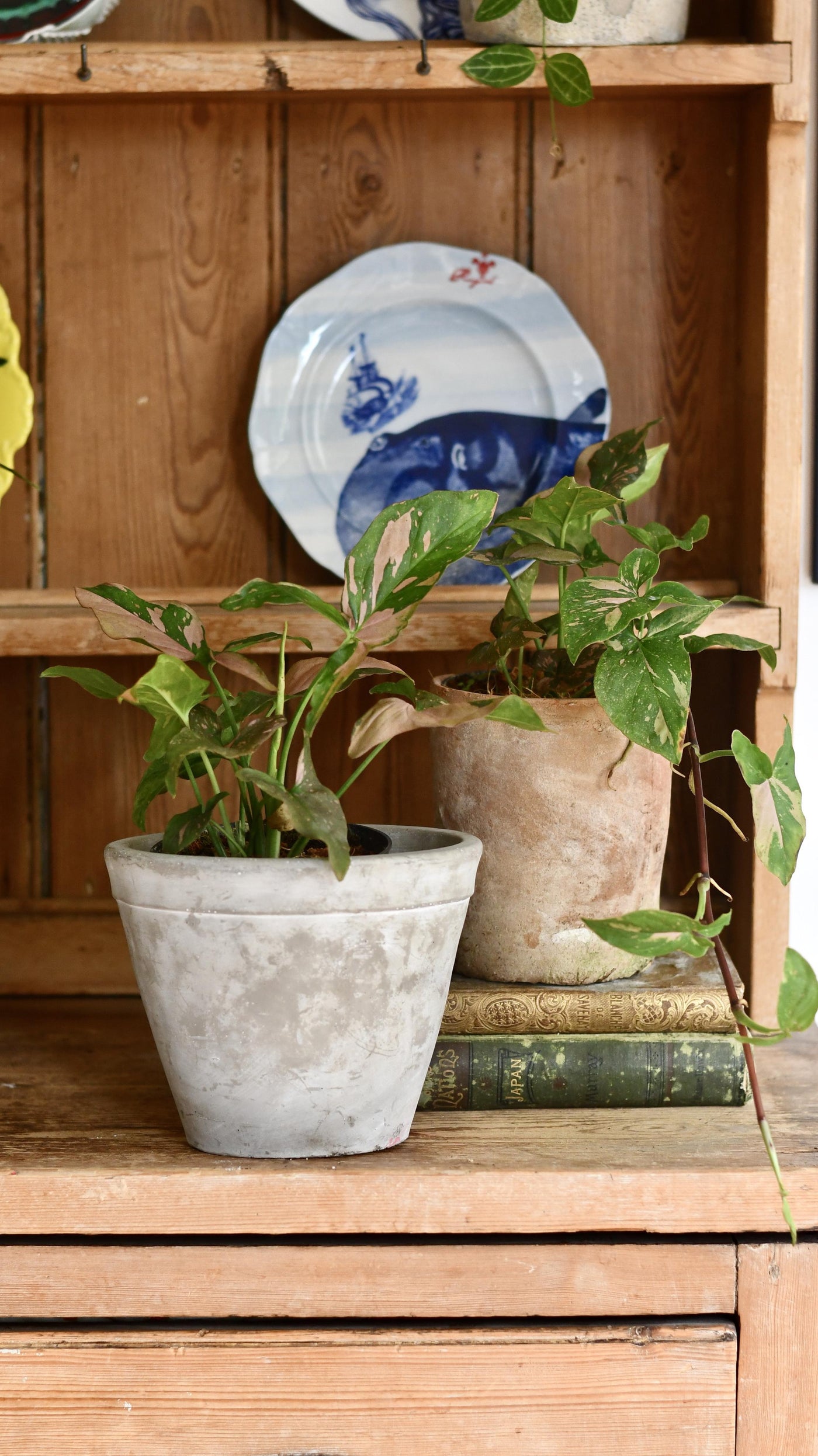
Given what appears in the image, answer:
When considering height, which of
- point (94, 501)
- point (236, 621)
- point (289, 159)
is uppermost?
point (289, 159)

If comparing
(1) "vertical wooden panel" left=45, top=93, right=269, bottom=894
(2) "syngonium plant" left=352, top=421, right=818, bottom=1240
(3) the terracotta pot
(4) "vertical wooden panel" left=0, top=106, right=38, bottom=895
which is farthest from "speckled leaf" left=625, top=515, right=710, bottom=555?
(4) "vertical wooden panel" left=0, top=106, right=38, bottom=895

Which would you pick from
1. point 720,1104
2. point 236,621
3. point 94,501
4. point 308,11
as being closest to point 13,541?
point 94,501

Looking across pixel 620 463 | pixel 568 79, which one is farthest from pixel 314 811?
pixel 568 79

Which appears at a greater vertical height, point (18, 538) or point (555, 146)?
point (555, 146)

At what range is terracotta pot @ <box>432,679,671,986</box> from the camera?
0.85 metres

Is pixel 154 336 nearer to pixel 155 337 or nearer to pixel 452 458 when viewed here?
pixel 155 337

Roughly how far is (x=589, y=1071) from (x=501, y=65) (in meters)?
0.75

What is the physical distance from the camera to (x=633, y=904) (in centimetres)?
88

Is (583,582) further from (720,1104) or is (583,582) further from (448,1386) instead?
(448,1386)

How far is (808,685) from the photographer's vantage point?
1.19 meters

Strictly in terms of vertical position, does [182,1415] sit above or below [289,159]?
below

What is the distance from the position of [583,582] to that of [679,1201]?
375 mm

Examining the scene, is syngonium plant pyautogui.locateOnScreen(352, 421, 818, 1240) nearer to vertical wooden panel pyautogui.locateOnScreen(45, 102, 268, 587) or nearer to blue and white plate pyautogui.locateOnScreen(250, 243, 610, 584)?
blue and white plate pyautogui.locateOnScreen(250, 243, 610, 584)

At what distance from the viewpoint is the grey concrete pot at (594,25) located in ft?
3.16
